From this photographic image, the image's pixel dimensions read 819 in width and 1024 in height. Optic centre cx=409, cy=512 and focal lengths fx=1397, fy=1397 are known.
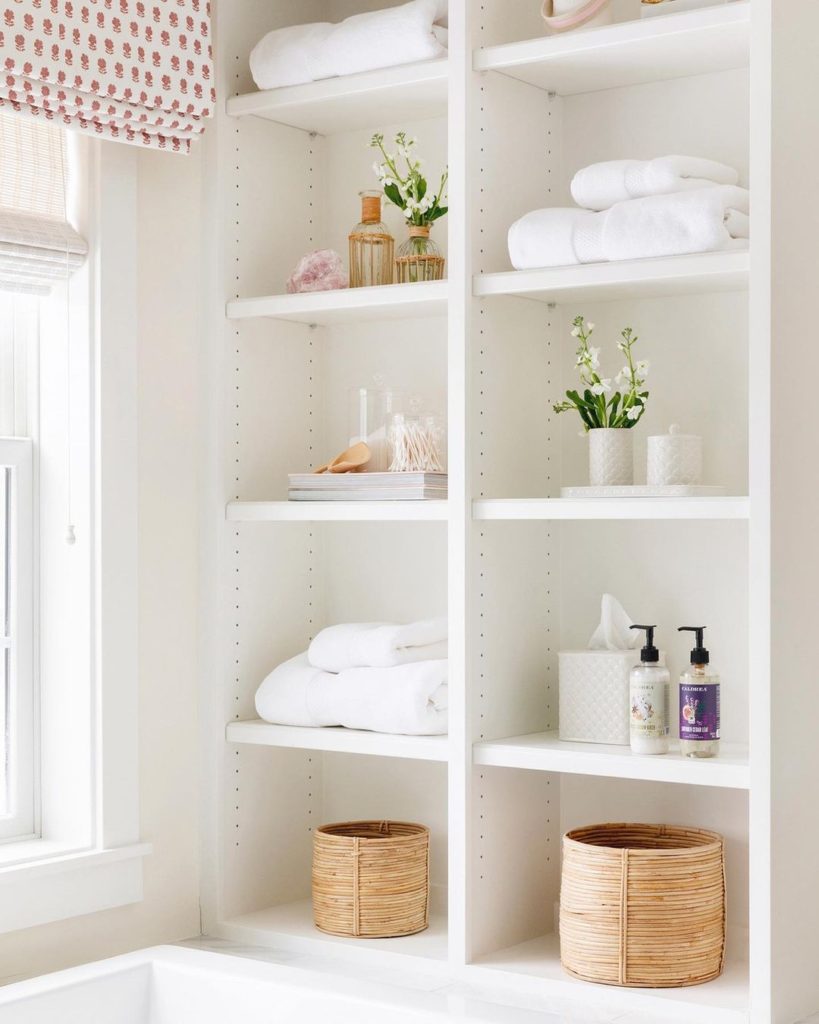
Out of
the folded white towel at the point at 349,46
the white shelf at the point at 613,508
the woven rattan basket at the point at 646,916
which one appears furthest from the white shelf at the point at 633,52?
the woven rattan basket at the point at 646,916

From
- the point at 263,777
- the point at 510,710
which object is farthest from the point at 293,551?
the point at 510,710

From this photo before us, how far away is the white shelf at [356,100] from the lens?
214cm

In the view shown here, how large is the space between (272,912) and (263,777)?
8.9 inches

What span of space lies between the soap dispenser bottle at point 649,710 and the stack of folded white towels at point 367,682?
0.32 metres

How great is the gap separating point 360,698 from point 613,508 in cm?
54

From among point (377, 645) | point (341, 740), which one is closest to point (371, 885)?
Answer: point (341, 740)

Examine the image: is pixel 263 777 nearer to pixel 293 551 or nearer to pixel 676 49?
pixel 293 551

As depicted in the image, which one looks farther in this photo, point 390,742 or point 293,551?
point 293,551

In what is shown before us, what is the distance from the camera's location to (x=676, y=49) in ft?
6.54

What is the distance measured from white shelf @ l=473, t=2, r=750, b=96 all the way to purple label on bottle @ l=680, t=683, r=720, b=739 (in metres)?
0.89

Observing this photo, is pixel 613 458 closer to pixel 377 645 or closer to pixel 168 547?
pixel 377 645

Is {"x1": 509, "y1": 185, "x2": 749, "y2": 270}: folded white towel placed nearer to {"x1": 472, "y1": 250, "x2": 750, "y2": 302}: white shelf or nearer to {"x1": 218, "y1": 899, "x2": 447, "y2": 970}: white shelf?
{"x1": 472, "y1": 250, "x2": 750, "y2": 302}: white shelf

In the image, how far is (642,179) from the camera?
1942mm

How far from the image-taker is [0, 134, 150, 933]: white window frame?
216cm
